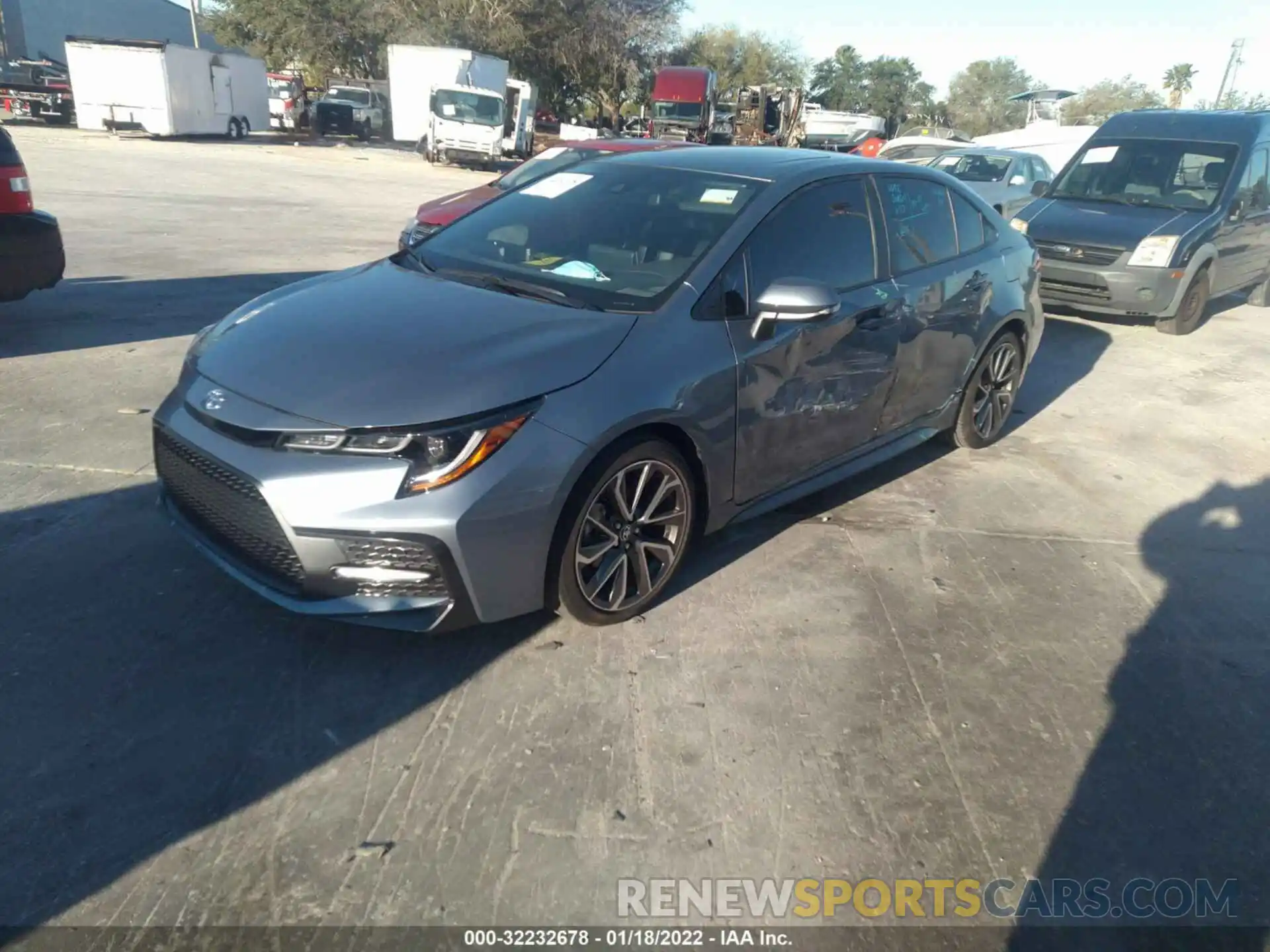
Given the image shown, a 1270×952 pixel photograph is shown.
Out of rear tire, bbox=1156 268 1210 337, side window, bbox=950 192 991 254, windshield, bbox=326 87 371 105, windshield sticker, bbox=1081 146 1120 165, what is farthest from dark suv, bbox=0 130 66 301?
windshield, bbox=326 87 371 105

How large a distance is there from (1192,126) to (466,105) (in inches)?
905

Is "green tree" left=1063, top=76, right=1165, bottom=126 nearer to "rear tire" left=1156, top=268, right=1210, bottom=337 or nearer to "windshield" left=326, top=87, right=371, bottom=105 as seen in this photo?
"windshield" left=326, top=87, right=371, bottom=105

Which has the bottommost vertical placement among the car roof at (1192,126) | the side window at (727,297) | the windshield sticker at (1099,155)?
the side window at (727,297)

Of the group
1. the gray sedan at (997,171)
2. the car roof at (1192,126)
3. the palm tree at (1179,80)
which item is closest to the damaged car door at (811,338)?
the car roof at (1192,126)

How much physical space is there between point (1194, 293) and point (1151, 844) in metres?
8.47

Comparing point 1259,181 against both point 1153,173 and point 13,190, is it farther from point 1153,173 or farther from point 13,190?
point 13,190

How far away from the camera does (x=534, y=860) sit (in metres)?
2.59

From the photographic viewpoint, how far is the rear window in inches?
248

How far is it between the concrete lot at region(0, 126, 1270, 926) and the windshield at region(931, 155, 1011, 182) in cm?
1046

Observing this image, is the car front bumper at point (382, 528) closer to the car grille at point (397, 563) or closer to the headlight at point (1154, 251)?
the car grille at point (397, 563)

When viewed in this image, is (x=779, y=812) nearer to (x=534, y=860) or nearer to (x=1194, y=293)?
(x=534, y=860)

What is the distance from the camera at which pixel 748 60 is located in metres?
68.0

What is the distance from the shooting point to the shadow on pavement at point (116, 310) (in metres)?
6.96

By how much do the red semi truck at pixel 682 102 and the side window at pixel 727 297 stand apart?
103 feet
